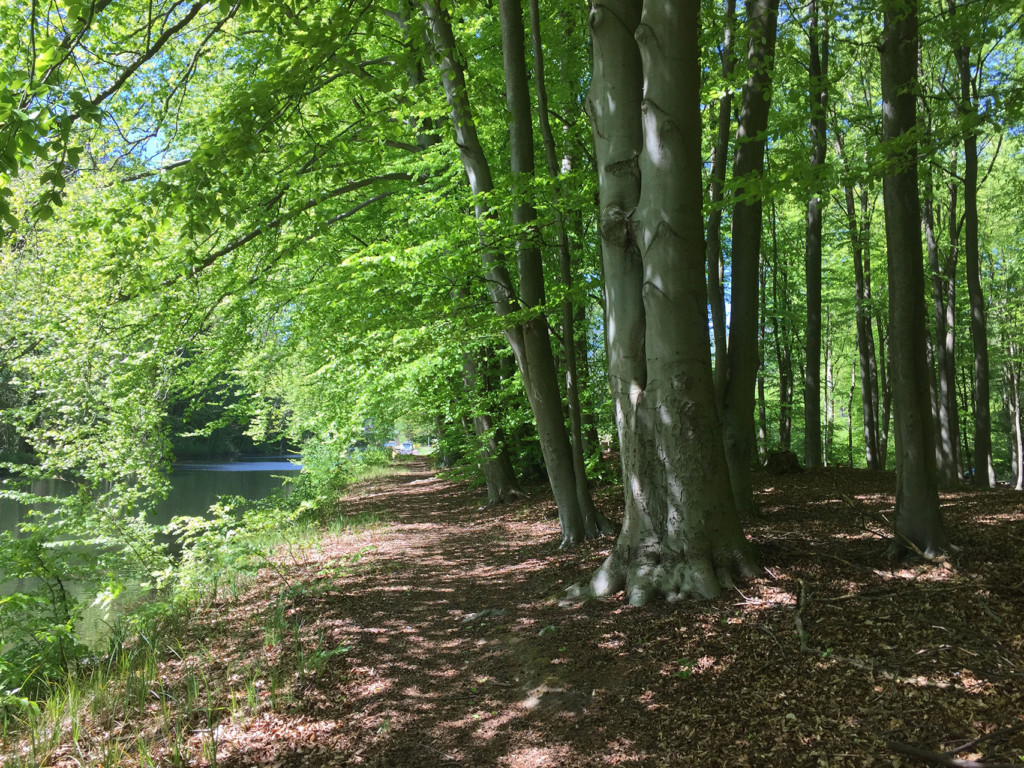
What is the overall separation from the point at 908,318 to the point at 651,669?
3.34 meters

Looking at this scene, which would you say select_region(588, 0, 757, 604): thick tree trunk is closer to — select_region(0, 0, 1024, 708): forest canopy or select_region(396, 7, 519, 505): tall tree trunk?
select_region(0, 0, 1024, 708): forest canopy

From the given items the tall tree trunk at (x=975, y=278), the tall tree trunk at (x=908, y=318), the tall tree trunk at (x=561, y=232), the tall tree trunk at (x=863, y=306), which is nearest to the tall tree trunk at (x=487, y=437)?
the tall tree trunk at (x=561, y=232)

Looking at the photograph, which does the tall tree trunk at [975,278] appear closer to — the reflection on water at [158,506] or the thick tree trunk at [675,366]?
the thick tree trunk at [675,366]

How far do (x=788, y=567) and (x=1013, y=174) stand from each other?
48.2 ft

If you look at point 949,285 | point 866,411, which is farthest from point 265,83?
point 949,285

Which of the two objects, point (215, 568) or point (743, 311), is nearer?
point (743, 311)

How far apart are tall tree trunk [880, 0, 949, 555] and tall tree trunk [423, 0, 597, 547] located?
11.2 ft

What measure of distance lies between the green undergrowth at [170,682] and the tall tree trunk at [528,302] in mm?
2750

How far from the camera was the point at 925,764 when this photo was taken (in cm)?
247

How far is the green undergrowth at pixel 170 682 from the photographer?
362cm

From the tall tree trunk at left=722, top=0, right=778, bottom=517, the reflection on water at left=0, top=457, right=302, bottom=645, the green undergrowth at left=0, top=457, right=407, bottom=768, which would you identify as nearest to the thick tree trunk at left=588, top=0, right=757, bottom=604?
the tall tree trunk at left=722, top=0, right=778, bottom=517

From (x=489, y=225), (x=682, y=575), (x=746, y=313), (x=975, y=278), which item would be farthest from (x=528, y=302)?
(x=975, y=278)

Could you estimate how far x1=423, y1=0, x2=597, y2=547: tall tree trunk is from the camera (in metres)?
7.21

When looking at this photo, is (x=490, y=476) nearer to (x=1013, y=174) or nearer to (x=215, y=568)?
(x=215, y=568)
